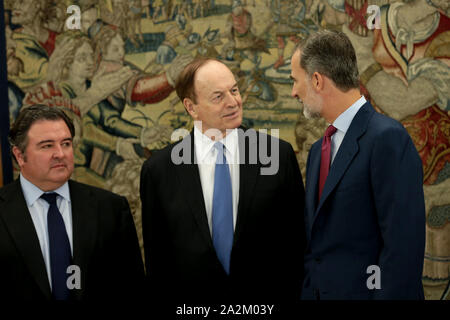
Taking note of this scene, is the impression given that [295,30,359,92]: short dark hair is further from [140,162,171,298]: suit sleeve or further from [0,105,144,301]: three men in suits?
[0,105,144,301]: three men in suits

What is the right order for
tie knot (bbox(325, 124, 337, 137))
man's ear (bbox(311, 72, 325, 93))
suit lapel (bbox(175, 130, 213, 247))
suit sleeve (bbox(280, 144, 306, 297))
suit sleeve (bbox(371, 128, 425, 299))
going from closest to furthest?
suit sleeve (bbox(371, 128, 425, 299)) → man's ear (bbox(311, 72, 325, 93)) → tie knot (bbox(325, 124, 337, 137)) → suit lapel (bbox(175, 130, 213, 247)) → suit sleeve (bbox(280, 144, 306, 297))

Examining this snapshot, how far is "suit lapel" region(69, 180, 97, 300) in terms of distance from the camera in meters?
2.70

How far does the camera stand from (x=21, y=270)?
102 inches

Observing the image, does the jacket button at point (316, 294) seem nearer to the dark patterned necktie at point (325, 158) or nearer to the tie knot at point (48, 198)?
the dark patterned necktie at point (325, 158)

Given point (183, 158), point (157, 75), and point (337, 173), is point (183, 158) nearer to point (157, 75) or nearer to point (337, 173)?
point (337, 173)

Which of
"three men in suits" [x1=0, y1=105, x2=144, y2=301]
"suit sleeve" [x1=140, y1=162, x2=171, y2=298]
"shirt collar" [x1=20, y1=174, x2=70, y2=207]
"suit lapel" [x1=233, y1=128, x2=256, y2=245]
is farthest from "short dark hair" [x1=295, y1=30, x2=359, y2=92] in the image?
"shirt collar" [x1=20, y1=174, x2=70, y2=207]

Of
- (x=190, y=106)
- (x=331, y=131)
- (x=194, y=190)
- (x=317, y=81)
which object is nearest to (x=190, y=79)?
(x=190, y=106)

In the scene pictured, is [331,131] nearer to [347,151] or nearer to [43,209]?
[347,151]

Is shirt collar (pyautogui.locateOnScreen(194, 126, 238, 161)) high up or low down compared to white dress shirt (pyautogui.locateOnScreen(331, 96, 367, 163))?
down

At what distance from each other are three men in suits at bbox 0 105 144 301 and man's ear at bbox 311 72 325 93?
49.3 inches

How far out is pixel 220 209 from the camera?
110 inches

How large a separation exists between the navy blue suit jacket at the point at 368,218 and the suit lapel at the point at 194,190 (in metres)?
0.56

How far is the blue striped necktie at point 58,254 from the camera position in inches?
104

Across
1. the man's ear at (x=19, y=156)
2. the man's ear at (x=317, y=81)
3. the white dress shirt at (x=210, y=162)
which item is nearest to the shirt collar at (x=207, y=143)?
the white dress shirt at (x=210, y=162)
